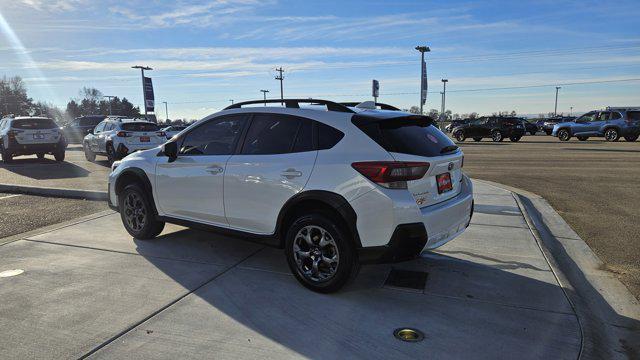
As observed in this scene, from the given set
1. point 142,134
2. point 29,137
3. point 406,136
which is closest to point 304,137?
point 406,136

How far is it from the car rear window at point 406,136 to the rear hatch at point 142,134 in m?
12.9

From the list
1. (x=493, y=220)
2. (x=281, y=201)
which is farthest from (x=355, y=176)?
(x=493, y=220)

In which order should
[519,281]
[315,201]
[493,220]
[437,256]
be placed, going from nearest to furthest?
[315,201] → [519,281] → [437,256] → [493,220]

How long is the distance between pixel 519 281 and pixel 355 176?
2021 millimetres

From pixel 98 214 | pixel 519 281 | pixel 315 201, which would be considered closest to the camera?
pixel 315 201

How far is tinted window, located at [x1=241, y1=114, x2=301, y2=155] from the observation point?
4266mm

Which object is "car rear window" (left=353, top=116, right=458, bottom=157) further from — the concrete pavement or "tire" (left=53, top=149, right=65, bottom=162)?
"tire" (left=53, top=149, right=65, bottom=162)

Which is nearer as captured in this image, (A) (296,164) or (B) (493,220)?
(A) (296,164)

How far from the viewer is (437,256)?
16.7ft

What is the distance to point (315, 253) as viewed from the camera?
4.07m

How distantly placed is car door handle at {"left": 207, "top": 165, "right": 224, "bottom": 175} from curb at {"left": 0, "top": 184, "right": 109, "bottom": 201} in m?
4.61

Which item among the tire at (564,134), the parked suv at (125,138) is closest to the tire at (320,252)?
the parked suv at (125,138)

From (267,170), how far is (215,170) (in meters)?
0.76

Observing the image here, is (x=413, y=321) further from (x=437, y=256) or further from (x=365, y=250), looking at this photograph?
(x=437, y=256)
